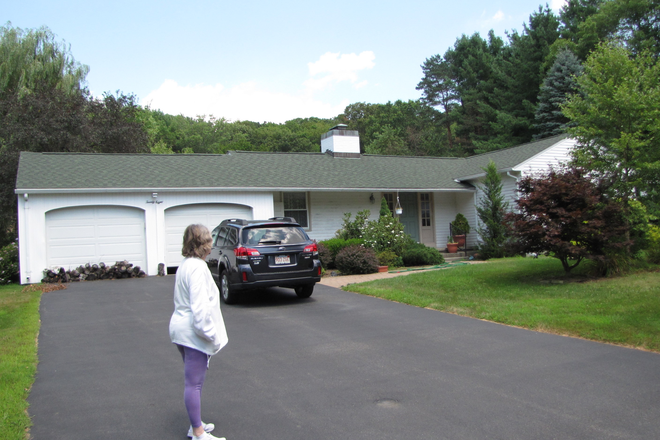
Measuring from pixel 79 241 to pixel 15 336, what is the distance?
8.58 metres

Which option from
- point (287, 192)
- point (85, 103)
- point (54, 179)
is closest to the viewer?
point (54, 179)

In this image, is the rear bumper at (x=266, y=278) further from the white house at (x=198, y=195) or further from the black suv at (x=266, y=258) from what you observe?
the white house at (x=198, y=195)

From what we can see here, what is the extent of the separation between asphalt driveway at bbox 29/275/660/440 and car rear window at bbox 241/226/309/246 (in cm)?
203

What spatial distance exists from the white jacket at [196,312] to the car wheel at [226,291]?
636 cm

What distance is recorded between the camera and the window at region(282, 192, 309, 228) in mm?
18766

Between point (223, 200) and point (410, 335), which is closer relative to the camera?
point (410, 335)

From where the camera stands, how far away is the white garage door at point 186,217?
647 inches

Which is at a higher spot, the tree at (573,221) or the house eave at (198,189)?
the house eave at (198,189)

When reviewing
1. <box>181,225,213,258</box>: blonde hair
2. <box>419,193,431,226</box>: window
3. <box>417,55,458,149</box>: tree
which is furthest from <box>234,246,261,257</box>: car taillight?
<box>417,55,458,149</box>: tree

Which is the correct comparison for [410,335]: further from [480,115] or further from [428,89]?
[428,89]

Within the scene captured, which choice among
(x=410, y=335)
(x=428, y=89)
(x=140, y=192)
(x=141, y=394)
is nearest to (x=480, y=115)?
(x=428, y=89)

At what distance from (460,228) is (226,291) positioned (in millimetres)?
12413

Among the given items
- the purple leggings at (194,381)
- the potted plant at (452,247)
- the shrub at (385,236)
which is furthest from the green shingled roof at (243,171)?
the purple leggings at (194,381)

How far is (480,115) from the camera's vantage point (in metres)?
45.1
